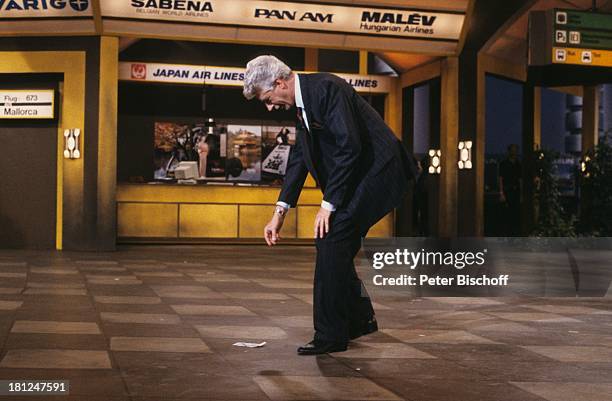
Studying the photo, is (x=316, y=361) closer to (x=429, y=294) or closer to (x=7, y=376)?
(x=7, y=376)

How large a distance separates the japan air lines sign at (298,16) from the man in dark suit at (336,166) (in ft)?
33.8

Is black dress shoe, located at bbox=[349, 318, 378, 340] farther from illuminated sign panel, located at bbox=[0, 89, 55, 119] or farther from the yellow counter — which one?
the yellow counter

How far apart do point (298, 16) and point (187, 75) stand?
3958mm

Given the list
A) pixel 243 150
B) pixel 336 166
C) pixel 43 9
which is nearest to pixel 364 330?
pixel 336 166

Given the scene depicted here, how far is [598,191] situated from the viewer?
16250 millimetres

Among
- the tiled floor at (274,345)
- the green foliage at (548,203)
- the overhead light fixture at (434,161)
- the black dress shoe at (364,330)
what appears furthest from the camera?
the overhead light fixture at (434,161)

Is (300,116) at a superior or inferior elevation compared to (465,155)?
inferior

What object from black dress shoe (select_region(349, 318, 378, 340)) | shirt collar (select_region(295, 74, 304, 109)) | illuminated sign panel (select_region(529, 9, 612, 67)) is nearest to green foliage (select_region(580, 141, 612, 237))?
illuminated sign panel (select_region(529, 9, 612, 67))

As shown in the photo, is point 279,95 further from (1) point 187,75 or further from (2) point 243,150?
(2) point 243,150

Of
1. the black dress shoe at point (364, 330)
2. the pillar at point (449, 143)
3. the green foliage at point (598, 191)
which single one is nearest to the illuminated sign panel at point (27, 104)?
the pillar at point (449, 143)

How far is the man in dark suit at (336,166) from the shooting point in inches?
196

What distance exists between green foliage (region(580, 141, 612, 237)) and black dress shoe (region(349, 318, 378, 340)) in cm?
1138

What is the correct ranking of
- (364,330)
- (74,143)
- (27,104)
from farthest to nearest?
(27,104) < (74,143) < (364,330)

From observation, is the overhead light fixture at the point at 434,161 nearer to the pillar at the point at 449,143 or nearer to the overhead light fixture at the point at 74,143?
the pillar at the point at 449,143
